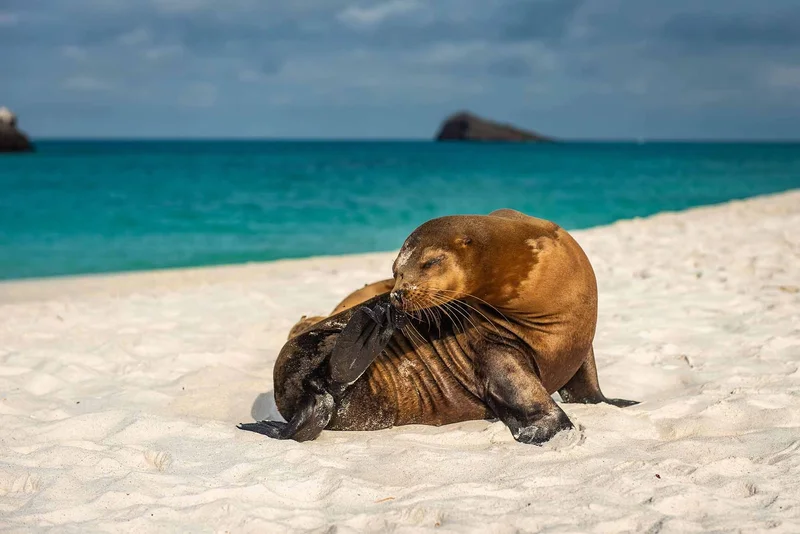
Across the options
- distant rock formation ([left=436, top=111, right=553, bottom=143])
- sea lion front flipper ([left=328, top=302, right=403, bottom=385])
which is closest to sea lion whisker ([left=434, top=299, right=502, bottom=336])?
sea lion front flipper ([left=328, top=302, right=403, bottom=385])

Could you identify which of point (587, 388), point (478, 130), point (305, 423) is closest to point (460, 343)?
point (587, 388)

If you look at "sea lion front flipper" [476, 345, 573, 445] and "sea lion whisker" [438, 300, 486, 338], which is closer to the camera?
"sea lion front flipper" [476, 345, 573, 445]

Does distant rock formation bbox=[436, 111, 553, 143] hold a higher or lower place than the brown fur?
higher

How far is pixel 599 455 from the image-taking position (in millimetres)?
3871

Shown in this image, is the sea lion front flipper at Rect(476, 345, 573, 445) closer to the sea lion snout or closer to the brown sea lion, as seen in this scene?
the brown sea lion

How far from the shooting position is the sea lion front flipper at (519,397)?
4.16 metres

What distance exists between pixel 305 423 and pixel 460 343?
0.94 meters

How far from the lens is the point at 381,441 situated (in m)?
4.28

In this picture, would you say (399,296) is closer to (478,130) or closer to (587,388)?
(587,388)

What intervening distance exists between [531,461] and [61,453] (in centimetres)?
224

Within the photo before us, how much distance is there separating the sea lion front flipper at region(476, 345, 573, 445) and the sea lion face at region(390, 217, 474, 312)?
0.45 m

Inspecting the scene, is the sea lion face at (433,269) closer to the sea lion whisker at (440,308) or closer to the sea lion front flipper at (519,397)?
the sea lion whisker at (440,308)

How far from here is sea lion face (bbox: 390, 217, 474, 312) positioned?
416cm

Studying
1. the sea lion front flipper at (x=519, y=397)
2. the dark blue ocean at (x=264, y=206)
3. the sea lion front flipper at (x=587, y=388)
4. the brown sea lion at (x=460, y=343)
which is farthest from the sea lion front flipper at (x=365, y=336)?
the dark blue ocean at (x=264, y=206)
